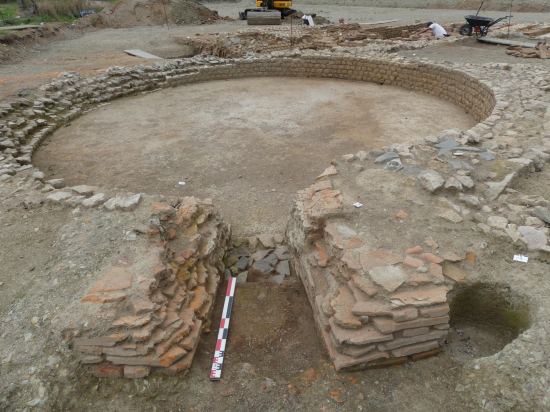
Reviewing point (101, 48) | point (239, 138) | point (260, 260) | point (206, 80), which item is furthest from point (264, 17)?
point (260, 260)

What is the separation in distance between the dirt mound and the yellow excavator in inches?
143

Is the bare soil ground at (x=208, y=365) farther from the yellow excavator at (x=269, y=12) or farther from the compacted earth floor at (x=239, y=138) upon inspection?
the yellow excavator at (x=269, y=12)

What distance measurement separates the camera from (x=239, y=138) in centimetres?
772

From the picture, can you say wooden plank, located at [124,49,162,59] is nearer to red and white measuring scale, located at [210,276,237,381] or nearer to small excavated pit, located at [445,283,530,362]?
red and white measuring scale, located at [210,276,237,381]

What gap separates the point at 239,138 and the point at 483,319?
219 inches

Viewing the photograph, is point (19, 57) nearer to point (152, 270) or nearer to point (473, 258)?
point (152, 270)

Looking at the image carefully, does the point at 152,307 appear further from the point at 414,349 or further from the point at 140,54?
the point at 140,54

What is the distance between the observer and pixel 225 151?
7.19 m

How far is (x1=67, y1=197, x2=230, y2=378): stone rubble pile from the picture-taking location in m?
2.98

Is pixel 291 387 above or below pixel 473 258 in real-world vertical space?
below

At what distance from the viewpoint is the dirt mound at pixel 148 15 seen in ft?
73.3

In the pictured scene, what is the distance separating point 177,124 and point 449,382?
7285 mm

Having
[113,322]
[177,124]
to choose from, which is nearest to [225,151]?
[177,124]

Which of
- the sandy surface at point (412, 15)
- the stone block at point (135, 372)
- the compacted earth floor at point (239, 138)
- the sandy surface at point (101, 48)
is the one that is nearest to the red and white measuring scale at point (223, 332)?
the stone block at point (135, 372)
